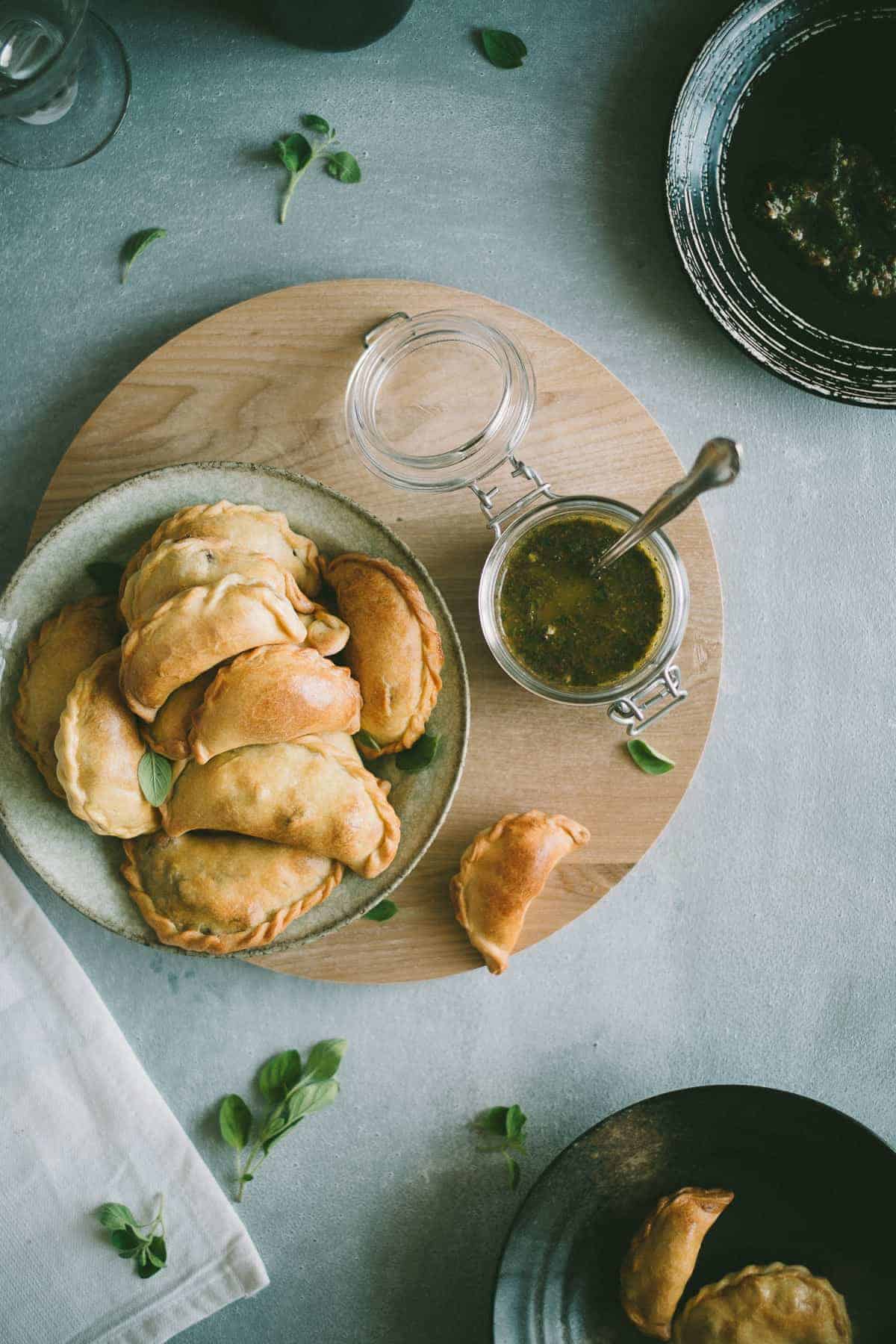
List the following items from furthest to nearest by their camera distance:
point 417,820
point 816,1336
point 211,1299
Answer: point 211,1299, point 816,1336, point 417,820

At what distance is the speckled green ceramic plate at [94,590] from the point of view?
1.31 m

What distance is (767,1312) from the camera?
1.51 meters

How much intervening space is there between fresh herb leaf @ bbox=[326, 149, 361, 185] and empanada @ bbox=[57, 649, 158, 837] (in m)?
0.92

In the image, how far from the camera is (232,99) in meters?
1.66

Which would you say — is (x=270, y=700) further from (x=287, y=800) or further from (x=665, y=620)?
(x=665, y=620)

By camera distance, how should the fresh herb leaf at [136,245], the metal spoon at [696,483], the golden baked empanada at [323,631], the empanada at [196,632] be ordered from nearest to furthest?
the metal spoon at [696,483] → the empanada at [196,632] → the golden baked empanada at [323,631] → the fresh herb leaf at [136,245]

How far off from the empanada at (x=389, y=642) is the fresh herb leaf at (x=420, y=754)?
2 centimetres

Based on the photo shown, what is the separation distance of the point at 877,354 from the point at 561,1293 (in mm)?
1596

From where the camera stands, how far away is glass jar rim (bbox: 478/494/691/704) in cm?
142

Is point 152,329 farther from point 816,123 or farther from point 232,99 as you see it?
point 816,123

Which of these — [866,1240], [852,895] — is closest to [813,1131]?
[866,1240]

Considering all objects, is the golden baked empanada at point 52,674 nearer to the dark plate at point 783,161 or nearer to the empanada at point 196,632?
the empanada at point 196,632

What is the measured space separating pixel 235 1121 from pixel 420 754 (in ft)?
2.56

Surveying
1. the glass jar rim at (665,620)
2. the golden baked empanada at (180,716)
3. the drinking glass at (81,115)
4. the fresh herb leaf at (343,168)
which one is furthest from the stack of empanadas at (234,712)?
the drinking glass at (81,115)
